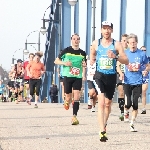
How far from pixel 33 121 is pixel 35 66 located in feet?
21.0

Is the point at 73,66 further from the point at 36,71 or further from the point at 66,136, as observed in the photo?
the point at 36,71

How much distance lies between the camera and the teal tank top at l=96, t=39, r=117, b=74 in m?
8.40

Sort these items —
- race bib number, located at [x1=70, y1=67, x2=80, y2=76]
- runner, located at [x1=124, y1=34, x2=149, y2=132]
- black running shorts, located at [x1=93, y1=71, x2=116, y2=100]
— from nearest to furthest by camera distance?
black running shorts, located at [x1=93, y1=71, x2=116, y2=100] < runner, located at [x1=124, y1=34, x2=149, y2=132] < race bib number, located at [x1=70, y1=67, x2=80, y2=76]

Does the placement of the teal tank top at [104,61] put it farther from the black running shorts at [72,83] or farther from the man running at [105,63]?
the black running shorts at [72,83]

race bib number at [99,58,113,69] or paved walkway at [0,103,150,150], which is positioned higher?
race bib number at [99,58,113,69]

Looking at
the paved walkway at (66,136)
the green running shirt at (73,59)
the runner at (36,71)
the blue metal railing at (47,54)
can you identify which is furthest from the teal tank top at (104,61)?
the blue metal railing at (47,54)

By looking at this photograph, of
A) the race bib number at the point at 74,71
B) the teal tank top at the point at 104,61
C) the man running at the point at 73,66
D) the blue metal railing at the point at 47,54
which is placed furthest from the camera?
the blue metal railing at the point at 47,54

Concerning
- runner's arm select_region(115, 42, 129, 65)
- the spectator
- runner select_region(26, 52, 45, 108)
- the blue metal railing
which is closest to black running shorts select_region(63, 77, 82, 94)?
runner's arm select_region(115, 42, 129, 65)

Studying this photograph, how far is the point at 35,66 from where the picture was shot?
1797cm

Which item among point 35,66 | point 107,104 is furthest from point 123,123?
point 35,66

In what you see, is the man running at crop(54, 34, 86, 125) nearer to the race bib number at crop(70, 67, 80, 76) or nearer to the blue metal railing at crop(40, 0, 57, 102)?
the race bib number at crop(70, 67, 80, 76)

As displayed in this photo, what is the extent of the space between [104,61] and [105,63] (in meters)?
0.03

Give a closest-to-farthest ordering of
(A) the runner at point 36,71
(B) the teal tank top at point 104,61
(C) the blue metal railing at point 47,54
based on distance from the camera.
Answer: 1. (B) the teal tank top at point 104,61
2. (A) the runner at point 36,71
3. (C) the blue metal railing at point 47,54

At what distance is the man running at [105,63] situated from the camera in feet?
27.1
